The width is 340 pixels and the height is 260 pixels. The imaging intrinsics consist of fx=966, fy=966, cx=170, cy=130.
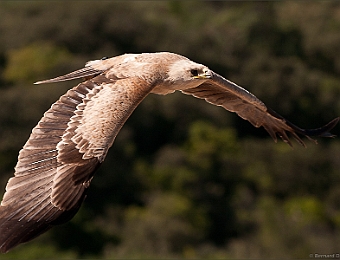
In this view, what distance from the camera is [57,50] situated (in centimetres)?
6488

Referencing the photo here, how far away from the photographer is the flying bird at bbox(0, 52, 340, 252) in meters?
10.7

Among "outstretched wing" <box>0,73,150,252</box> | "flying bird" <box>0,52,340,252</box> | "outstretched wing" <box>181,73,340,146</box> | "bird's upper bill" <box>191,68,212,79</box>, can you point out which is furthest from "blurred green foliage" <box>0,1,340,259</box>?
"outstretched wing" <box>0,73,150,252</box>

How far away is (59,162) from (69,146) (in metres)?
0.23

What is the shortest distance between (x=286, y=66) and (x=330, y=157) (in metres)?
10.2

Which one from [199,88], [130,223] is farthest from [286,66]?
[199,88]

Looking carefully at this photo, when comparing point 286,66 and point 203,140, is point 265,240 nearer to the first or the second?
point 203,140

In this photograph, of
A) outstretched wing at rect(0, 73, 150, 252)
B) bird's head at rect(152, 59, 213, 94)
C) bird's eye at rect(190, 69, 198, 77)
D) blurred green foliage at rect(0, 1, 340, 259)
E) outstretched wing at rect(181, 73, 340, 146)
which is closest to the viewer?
outstretched wing at rect(0, 73, 150, 252)

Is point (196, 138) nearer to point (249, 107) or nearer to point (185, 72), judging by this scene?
point (249, 107)

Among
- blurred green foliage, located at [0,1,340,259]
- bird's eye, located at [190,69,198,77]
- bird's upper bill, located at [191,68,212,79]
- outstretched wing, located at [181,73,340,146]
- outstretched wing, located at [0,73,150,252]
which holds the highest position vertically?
outstretched wing, located at [0,73,150,252]

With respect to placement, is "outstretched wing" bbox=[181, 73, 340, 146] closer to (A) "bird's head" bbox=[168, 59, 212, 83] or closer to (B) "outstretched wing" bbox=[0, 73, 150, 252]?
(A) "bird's head" bbox=[168, 59, 212, 83]

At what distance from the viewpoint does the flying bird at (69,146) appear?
1072 centimetres

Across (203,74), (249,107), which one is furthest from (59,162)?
(249,107)

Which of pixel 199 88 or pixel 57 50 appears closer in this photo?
pixel 199 88

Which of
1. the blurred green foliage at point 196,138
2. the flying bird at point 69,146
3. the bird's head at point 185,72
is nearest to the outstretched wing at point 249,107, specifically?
the bird's head at point 185,72
